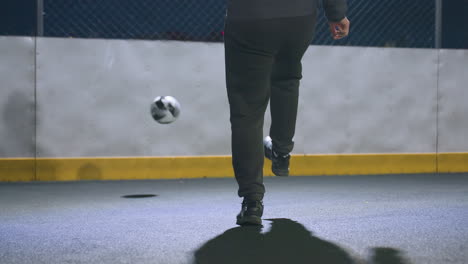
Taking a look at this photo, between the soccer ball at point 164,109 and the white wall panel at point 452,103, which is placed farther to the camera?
the white wall panel at point 452,103

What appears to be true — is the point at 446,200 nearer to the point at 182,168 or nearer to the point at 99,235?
the point at 99,235

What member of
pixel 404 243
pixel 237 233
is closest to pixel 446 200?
pixel 404 243

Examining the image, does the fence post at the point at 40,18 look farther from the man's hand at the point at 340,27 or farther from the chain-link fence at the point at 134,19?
the man's hand at the point at 340,27

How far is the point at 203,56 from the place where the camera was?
5.07 meters

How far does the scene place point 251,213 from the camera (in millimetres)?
2461

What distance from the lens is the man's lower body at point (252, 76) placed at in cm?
242

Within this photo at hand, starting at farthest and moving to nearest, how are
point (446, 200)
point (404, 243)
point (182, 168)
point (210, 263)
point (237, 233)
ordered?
point (182, 168)
point (446, 200)
point (237, 233)
point (404, 243)
point (210, 263)

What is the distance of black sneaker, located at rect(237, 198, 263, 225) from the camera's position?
96.9 inches

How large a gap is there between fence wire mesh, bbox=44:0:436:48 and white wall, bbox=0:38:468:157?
0.17 m

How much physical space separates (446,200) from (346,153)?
1.95 meters

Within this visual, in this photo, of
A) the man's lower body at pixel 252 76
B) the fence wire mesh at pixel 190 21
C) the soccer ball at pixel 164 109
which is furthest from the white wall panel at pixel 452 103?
the man's lower body at pixel 252 76

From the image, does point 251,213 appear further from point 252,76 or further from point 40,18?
point 40,18

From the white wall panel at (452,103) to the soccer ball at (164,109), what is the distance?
99.3 inches

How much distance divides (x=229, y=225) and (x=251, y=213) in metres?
0.15
